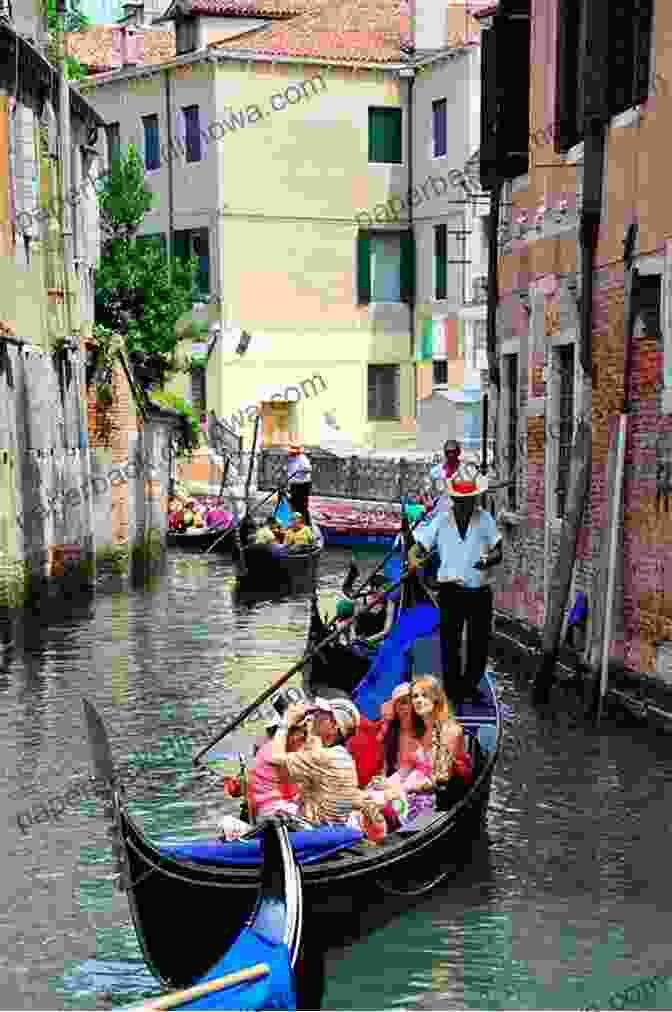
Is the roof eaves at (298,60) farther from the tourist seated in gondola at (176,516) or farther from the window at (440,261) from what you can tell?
the tourist seated in gondola at (176,516)

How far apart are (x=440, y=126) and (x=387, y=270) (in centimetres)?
254

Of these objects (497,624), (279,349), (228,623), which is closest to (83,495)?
(228,623)

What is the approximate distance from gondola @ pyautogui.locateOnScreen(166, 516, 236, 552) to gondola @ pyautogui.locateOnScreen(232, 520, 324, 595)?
4068 mm

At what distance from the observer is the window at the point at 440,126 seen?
29.5m

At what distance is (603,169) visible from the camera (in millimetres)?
10711

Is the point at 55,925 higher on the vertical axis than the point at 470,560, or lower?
lower

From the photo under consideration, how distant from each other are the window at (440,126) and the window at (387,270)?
1.50m

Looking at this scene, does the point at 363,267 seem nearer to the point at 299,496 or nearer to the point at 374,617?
the point at 299,496

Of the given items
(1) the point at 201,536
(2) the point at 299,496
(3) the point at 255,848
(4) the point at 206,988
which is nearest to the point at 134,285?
(1) the point at 201,536

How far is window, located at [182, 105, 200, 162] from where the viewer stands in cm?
2969

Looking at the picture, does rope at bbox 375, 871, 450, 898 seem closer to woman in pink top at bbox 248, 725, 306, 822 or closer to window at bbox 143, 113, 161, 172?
woman in pink top at bbox 248, 725, 306, 822

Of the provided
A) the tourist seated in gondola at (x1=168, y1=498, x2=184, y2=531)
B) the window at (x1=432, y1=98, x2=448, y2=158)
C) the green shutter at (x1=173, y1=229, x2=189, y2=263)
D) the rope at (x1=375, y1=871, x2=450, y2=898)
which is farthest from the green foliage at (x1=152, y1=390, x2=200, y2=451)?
the rope at (x1=375, y1=871, x2=450, y2=898)

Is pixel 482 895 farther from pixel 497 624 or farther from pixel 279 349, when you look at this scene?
pixel 279 349

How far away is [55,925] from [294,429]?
23.9 metres
